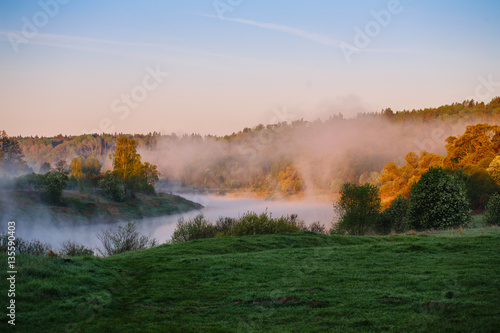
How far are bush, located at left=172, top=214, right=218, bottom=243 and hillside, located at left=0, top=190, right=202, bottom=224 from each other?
5756 cm

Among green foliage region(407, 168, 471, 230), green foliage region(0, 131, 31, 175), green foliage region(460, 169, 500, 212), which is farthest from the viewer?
green foliage region(0, 131, 31, 175)

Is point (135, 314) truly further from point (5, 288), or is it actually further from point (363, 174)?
point (363, 174)

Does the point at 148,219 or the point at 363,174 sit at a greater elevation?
the point at 363,174

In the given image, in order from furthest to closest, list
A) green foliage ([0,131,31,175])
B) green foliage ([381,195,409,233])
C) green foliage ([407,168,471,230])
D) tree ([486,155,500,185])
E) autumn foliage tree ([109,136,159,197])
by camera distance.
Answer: green foliage ([0,131,31,175]) < autumn foliage tree ([109,136,159,197]) < tree ([486,155,500,185]) < green foliage ([381,195,409,233]) < green foliage ([407,168,471,230])

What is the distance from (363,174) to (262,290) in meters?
163

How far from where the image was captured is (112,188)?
357 ft

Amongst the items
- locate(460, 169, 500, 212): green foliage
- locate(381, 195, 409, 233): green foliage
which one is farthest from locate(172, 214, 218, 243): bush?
locate(460, 169, 500, 212): green foliage

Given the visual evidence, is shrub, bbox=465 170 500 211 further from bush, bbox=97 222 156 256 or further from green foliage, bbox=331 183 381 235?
bush, bbox=97 222 156 256

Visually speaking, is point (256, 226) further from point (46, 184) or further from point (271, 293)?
point (46, 184)

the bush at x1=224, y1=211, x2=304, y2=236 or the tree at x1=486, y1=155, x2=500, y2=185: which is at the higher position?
the tree at x1=486, y1=155, x2=500, y2=185

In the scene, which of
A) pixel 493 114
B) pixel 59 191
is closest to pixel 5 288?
pixel 59 191

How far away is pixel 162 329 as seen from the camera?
34.6 feet

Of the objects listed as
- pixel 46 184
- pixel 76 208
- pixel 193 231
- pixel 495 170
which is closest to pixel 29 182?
pixel 46 184

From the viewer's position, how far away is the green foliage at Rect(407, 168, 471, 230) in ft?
143
